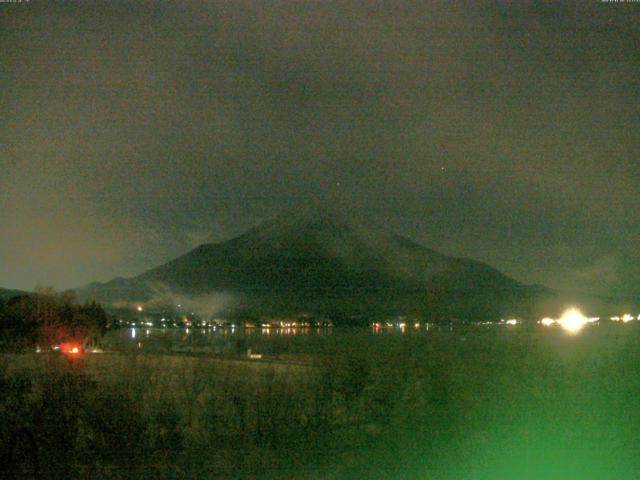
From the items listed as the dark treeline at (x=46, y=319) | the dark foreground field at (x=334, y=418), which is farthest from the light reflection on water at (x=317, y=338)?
the dark foreground field at (x=334, y=418)

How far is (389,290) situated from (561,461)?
4611 inches

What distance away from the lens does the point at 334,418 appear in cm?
1332

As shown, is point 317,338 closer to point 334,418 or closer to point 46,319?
point 46,319

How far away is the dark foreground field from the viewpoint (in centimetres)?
1075

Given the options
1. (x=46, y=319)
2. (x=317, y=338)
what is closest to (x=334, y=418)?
(x=46, y=319)

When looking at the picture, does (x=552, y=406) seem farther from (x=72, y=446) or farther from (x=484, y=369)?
(x=72, y=446)

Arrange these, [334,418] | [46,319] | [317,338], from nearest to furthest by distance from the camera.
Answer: [334,418] → [46,319] → [317,338]

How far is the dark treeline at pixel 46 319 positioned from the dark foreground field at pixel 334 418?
23657 mm

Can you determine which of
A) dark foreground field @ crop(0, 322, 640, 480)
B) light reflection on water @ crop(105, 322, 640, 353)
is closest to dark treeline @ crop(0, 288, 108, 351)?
light reflection on water @ crop(105, 322, 640, 353)

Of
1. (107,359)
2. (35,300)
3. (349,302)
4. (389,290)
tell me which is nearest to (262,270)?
(349,302)

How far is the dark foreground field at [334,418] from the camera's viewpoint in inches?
423

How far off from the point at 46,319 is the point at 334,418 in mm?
32552

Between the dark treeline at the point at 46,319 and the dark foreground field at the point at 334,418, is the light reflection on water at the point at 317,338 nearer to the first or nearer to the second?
the dark treeline at the point at 46,319

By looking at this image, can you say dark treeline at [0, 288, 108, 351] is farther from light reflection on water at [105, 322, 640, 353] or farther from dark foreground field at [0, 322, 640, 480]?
dark foreground field at [0, 322, 640, 480]
